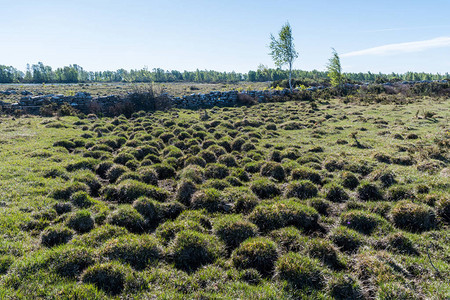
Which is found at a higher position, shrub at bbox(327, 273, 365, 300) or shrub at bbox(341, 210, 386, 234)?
shrub at bbox(341, 210, 386, 234)

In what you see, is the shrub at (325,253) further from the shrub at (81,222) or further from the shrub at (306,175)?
the shrub at (81,222)

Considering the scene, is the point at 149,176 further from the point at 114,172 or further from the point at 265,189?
the point at 265,189

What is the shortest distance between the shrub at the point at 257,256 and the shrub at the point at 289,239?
403mm

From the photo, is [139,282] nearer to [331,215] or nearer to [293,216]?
[293,216]

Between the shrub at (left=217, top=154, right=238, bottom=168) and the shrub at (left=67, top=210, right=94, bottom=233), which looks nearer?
the shrub at (left=67, top=210, right=94, bottom=233)

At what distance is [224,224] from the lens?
7285 mm

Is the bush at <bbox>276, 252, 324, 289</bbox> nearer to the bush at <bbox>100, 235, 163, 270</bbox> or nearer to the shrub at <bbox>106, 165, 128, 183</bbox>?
the bush at <bbox>100, 235, 163, 270</bbox>

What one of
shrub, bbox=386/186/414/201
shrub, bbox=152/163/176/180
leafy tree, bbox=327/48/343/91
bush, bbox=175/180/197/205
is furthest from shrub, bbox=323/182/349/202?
leafy tree, bbox=327/48/343/91

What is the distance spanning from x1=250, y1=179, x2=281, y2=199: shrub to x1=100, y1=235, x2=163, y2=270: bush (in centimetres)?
454

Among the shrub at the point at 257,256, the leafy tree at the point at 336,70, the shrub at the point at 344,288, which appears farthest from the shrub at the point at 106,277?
the leafy tree at the point at 336,70

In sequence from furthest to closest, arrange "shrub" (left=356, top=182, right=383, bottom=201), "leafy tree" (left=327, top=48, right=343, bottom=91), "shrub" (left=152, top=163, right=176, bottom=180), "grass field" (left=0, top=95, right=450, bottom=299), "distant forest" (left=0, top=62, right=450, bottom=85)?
"distant forest" (left=0, top=62, right=450, bottom=85) → "leafy tree" (left=327, top=48, right=343, bottom=91) → "shrub" (left=152, top=163, right=176, bottom=180) → "shrub" (left=356, top=182, right=383, bottom=201) → "grass field" (left=0, top=95, right=450, bottom=299)

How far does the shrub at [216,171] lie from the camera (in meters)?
11.1

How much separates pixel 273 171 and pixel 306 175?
1448 mm

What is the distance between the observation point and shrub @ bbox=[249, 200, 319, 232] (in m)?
7.50
